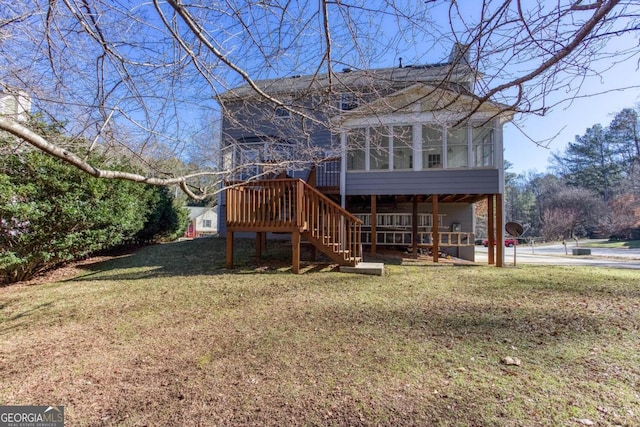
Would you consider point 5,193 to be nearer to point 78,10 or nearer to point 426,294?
point 78,10

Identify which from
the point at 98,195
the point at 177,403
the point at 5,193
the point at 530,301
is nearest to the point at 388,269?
the point at 530,301

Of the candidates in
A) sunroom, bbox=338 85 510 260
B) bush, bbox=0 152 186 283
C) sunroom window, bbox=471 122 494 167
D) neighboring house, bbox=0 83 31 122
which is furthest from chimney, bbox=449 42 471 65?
sunroom window, bbox=471 122 494 167

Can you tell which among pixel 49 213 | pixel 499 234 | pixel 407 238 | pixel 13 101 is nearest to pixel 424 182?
pixel 407 238

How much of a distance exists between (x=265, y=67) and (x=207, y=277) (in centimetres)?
430

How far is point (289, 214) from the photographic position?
669 centimetres

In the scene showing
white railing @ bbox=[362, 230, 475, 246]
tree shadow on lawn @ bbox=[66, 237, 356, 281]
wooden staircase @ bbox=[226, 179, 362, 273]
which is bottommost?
tree shadow on lawn @ bbox=[66, 237, 356, 281]

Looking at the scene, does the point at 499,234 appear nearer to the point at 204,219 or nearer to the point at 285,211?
the point at 285,211

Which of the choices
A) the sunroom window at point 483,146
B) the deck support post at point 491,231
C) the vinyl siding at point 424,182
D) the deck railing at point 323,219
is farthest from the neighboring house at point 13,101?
the deck support post at point 491,231

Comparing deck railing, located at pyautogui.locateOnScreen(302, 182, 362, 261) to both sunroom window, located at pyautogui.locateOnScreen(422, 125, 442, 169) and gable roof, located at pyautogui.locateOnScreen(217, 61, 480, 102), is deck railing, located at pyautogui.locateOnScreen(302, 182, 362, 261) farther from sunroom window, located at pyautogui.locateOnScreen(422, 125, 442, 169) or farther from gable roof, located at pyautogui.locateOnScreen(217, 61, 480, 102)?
sunroom window, located at pyautogui.locateOnScreen(422, 125, 442, 169)

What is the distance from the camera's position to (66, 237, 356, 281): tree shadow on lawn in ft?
21.5

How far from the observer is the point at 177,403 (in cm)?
218

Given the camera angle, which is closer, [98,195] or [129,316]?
[129,316]

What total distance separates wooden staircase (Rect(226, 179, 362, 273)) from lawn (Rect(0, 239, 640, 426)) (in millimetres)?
1268

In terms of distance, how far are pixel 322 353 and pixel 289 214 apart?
4050mm
